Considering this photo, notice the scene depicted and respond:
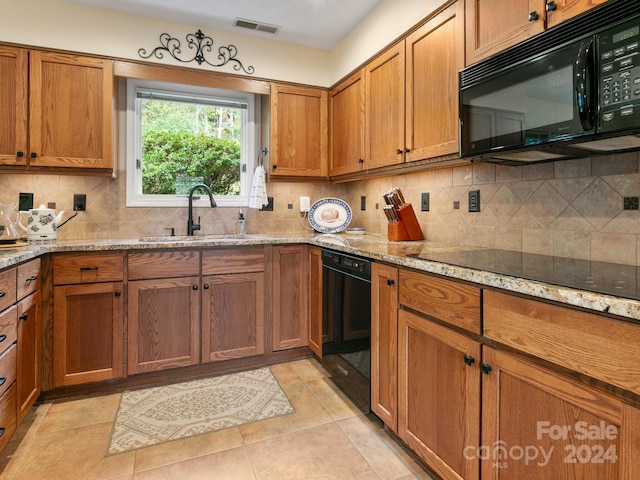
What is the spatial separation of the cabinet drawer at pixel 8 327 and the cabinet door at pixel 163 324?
0.59 meters

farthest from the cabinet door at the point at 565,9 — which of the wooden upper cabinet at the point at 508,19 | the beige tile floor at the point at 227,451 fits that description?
the beige tile floor at the point at 227,451

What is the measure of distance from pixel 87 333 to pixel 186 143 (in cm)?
159

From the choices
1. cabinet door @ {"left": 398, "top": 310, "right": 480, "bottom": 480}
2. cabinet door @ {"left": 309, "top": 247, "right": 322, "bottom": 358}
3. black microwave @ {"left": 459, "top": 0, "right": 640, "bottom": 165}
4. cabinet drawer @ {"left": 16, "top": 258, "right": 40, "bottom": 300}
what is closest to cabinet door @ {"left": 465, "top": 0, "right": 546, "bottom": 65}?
black microwave @ {"left": 459, "top": 0, "right": 640, "bottom": 165}

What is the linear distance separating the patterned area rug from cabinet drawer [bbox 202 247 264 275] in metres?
0.70

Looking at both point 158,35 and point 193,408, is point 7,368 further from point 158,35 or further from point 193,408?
point 158,35

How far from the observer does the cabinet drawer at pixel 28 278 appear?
1769mm

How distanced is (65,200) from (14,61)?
2.88ft

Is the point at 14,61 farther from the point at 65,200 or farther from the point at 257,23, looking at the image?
the point at 257,23

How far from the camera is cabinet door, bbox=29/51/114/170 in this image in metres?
2.32

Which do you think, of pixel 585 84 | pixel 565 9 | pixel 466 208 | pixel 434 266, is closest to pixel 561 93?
pixel 585 84

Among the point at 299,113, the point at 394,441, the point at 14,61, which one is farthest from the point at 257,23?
the point at 394,441

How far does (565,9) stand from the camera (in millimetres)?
1299

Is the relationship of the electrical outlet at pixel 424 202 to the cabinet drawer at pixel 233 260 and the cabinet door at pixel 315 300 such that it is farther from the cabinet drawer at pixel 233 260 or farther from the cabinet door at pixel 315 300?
the cabinet drawer at pixel 233 260

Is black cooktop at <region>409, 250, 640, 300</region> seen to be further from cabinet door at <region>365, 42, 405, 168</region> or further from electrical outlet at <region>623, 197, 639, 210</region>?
cabinet door at <region>365, 42, 405, 168</region>
